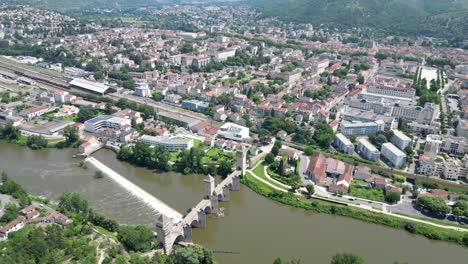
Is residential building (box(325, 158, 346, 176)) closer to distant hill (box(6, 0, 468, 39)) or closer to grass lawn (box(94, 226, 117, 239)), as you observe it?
grass lawn (box(94, 226, 117, 239))

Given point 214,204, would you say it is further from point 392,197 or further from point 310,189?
point 392,197

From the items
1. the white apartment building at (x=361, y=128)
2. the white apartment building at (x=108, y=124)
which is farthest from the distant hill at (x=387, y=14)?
the white apartment building at (x=108, y=124)

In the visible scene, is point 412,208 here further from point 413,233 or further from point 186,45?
point 186,45

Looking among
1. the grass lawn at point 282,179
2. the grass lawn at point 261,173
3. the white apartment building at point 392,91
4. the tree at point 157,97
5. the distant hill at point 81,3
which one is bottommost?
the grass lawn at point 261,173

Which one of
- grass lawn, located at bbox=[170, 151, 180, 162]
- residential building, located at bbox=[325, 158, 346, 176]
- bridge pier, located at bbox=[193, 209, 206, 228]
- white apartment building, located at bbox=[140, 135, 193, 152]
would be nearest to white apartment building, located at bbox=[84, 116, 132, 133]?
white apartment building, located at bbox=[140, 135, 193, 152]

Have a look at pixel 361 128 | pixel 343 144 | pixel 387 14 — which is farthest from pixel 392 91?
pixel 387 14

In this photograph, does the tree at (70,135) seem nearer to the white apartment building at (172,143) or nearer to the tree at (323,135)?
the white apartment building at (172,143)
